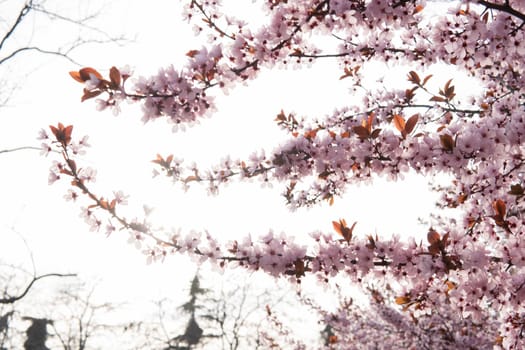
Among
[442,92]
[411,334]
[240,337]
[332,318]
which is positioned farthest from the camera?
[240,337]

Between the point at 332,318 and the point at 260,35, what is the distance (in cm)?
989

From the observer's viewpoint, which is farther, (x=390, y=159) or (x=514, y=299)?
(x=390, y=159)

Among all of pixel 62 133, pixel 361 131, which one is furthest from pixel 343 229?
pixel 62 133

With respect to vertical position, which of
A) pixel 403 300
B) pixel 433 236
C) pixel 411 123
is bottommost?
pixel 403 300

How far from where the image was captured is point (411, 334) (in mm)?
8664

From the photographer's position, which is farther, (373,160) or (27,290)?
(27,290)

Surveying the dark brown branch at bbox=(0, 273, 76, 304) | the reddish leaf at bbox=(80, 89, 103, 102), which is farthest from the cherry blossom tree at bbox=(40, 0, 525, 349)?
the dark brown branch at bbox=(0, 273, 76, 304)

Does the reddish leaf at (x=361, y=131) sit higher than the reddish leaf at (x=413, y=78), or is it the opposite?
the reddish leaf at (x=413, y=78)

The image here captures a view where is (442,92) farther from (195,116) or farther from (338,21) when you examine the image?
(195,116)

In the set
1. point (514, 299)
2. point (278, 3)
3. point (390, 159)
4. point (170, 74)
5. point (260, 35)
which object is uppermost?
point (278, 3)

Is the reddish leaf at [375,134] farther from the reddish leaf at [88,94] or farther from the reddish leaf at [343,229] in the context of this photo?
the reddish leaf at [88,94]

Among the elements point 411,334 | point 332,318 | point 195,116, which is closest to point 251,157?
point 195,116

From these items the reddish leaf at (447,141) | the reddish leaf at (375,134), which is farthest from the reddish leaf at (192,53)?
the reddish leaf at (447,141)

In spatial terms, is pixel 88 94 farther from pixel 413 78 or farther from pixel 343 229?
pixel 413 78
